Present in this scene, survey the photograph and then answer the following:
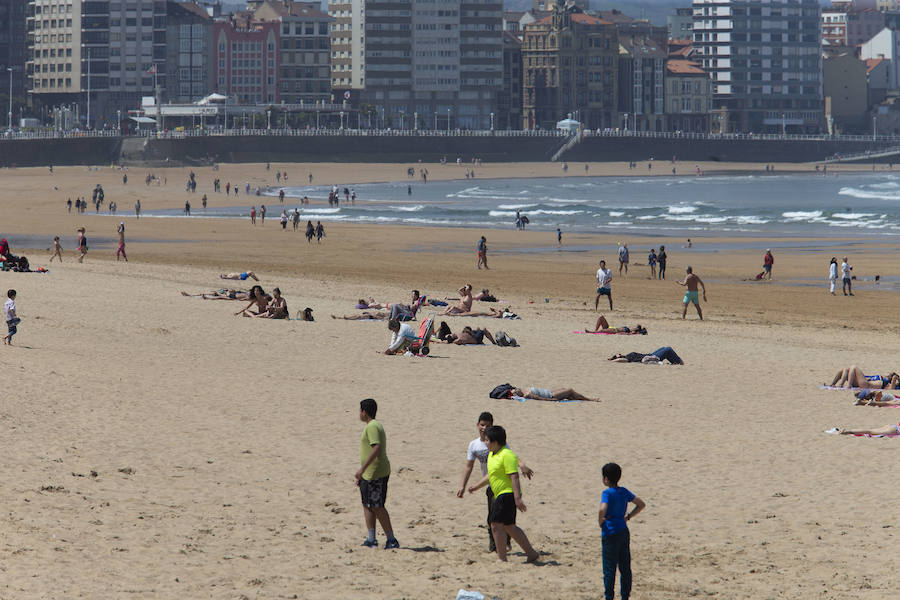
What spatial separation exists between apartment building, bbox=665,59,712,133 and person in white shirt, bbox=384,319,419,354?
170204mm

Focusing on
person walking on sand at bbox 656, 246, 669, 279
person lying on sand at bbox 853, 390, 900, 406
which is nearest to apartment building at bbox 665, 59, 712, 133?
person walking on sand at bbox 656, 246, 669, 279

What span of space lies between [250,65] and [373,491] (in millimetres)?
157191

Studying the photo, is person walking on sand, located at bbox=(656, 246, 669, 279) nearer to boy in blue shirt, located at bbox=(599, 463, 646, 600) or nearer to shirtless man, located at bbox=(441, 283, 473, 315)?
shirtless man, located at bbox=(441, 283, 473, 315)

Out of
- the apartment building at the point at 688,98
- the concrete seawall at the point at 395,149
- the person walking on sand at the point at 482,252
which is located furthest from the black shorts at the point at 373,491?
the apartment building at the point at 688,98

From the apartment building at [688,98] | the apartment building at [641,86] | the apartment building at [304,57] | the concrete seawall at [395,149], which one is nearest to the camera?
the concrete seawall at [395,149]

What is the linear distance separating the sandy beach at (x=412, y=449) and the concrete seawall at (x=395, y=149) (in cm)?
9011

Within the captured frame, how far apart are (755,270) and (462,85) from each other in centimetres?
13735

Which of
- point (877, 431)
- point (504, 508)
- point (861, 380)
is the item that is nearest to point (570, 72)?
point (861, 380)

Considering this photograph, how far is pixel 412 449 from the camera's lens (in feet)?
45.9

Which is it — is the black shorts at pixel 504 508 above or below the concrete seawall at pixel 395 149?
below

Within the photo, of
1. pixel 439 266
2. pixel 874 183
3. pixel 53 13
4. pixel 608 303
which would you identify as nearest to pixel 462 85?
pixel 53 13

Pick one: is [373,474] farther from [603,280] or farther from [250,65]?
[250,65]

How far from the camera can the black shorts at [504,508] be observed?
32.2 ft

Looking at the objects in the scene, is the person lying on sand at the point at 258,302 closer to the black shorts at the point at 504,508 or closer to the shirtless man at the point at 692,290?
the shirtless man at the point at 692,290
